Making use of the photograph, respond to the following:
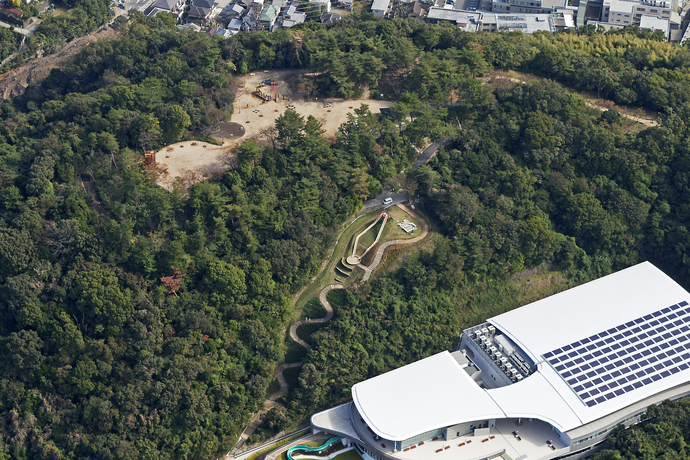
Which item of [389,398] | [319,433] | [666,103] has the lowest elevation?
[319,433]

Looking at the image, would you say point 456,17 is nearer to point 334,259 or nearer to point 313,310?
point 334,259

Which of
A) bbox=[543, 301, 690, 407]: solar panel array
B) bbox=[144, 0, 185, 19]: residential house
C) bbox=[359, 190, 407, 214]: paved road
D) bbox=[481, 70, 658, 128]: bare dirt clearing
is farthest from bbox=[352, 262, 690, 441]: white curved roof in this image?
bbox=[144, 0, 185, 19]: residential house

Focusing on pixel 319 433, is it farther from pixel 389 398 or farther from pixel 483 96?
pixel 483 96

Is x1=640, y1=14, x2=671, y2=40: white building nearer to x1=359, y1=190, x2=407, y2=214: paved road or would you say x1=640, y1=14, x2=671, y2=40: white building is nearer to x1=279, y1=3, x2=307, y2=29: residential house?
x1=279, y1=3, x2=307, y2=29: residential house

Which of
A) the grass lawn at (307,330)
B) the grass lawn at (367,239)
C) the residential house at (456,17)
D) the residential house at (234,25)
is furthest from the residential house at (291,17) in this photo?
the grass lawn at (307,330)

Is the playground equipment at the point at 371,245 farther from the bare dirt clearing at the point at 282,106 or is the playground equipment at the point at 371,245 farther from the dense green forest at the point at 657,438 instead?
the dense green forest at the point at 657,438

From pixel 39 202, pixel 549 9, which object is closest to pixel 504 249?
pixel 39 202

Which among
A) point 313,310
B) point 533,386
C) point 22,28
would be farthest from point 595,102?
point 22,28
